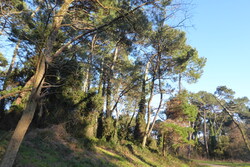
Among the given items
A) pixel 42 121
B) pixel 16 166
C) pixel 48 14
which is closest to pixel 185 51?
pixel 42 121

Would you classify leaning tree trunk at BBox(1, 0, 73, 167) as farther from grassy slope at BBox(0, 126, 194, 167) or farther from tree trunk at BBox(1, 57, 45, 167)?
grassy slope at BBox(0, 126, 194, 167)

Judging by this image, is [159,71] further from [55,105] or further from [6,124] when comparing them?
[6,124]

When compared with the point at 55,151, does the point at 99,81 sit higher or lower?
higher

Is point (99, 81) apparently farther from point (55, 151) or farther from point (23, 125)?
point (23, 125)

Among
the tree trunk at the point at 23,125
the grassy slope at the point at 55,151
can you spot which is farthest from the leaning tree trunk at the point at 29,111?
the grassy slope at the point at 55,151

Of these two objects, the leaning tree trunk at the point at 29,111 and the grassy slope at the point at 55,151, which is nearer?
the leaning tree trunk at the point at 29,111

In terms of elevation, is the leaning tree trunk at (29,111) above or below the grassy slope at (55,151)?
above

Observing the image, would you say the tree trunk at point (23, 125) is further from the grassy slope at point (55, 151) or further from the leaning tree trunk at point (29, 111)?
the grassy slope at point (55, 151)

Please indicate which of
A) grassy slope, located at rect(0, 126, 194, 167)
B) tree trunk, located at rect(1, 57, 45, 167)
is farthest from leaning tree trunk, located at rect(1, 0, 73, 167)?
grassy slope, located at rect(0, 126, 194, 167)

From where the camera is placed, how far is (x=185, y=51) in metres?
15.7

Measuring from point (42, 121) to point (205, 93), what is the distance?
30.3 m

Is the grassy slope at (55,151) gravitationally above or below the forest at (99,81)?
below

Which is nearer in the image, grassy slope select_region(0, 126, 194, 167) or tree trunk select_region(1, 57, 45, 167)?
tree trunk select_region(1, 57, 45, 167)

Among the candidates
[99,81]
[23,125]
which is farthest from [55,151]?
[99,81]
